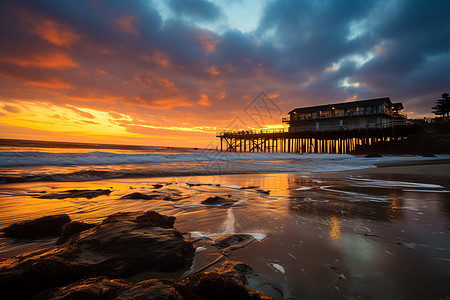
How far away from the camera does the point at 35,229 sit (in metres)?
2.71

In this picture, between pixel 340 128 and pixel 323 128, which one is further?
pixel 323 128

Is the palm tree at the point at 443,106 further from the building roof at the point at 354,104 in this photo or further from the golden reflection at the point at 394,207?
the golden reflection at the point at 394,207

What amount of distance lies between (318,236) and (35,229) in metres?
3.77

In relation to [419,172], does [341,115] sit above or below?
above

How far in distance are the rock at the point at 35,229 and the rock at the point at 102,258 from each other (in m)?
0.93

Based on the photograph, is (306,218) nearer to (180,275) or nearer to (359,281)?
(359,281)

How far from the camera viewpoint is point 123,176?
9234 mm

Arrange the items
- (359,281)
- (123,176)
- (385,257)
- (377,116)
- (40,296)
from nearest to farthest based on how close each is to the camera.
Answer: (40,296), (359,281), (385,257), (123,176), (377,116)

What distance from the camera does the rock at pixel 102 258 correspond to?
1460 millimetres

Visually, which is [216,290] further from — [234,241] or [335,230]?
[335,230]

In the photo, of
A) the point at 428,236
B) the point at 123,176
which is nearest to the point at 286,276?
the point at 428,236

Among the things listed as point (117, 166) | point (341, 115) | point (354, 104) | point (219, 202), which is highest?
point (354, 104)

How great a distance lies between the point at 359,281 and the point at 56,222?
145 inches

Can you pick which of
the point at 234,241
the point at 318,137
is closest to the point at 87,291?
the point at 234,241
